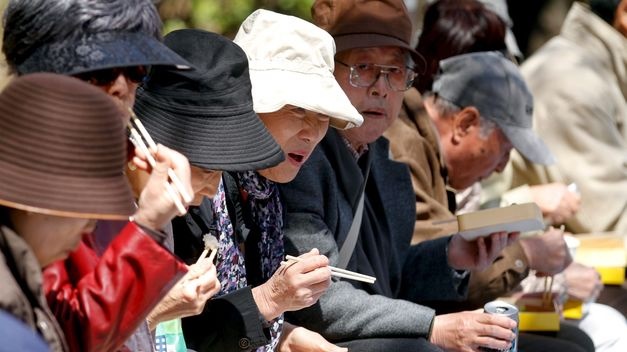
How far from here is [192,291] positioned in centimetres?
271

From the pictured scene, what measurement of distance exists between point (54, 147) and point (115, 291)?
1.13 feet

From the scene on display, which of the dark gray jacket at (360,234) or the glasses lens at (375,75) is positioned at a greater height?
the glasses lens at (375,75)

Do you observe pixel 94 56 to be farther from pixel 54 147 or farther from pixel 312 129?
pixel 312 129

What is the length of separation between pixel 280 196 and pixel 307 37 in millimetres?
477

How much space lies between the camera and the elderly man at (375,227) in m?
3.70

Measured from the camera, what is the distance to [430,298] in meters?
4.50

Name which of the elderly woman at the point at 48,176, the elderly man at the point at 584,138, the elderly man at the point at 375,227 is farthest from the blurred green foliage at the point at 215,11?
the elderly woman at the point at 48,176

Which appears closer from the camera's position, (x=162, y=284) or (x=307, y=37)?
(x=162, y=284)

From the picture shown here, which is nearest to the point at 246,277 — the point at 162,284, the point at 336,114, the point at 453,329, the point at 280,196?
the point at 280,196

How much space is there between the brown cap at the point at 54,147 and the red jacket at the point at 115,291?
0.13m

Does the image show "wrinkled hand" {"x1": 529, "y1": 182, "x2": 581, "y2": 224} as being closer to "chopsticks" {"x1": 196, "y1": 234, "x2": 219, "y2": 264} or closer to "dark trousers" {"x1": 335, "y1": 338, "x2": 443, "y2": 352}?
"dark trousers" {"x1": 335, "y1": 338, "x2": 443, "y2": 352}

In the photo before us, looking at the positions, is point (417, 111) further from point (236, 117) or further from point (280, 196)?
point (236, 117)

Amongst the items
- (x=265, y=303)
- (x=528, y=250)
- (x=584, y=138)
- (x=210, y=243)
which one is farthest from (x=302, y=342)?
(x=584, y=138)

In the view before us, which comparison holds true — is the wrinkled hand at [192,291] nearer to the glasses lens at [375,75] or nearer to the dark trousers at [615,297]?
the glasses lens at [375,75]
